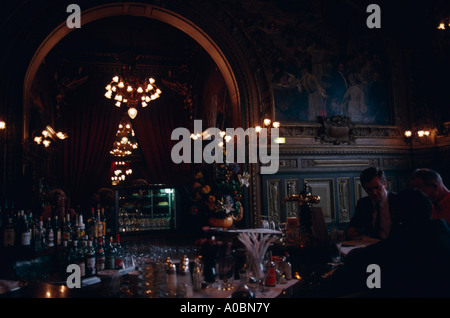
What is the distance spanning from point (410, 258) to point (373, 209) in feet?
5.22

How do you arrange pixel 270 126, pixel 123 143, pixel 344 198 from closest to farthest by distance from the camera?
pixel 270 126 < pixel 344 198 < pixel 123 143

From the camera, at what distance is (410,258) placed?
1.84 metres

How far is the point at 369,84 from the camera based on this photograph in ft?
28.6

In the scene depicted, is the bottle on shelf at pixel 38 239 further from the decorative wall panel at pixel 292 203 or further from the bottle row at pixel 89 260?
the decorative wall panel at pixel 292 203

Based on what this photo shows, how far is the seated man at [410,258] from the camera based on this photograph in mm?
1812

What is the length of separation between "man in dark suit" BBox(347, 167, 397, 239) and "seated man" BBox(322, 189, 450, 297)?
1.16m

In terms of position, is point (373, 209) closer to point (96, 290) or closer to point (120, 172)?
point (96, 290)

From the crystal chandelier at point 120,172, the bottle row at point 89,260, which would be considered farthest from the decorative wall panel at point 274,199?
the crystal chandelier at point 120,172

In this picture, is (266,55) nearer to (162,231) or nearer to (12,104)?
(162,231)

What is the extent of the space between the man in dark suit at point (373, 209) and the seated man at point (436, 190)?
551mm

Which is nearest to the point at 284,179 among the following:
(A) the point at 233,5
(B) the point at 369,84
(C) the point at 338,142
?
(C) the point at 338,142

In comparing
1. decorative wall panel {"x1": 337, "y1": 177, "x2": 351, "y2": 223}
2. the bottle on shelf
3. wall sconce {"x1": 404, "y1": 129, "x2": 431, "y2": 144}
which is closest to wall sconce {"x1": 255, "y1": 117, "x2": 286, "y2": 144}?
decorative wall panel {"x1": 337, "y1": 177, "x2": 351, "y2": 223}

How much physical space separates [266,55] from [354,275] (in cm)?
675

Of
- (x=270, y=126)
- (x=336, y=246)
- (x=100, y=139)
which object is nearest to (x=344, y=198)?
(x=270, y=126)
